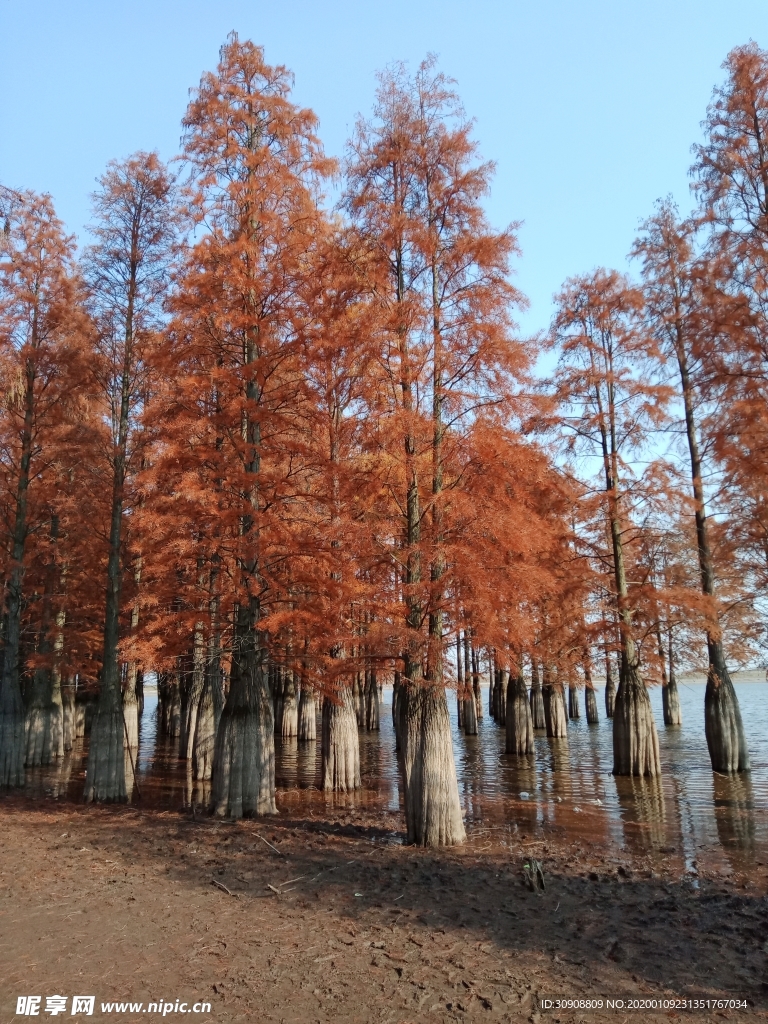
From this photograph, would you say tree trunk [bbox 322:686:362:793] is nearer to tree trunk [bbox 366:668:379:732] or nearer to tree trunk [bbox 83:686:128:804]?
tree trunk [bbox 83:686:128:804]

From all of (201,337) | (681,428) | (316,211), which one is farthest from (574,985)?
(681,428)

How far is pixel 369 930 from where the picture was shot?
5.86 metres

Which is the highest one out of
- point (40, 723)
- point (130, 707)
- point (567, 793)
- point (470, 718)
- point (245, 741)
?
point (130, 707)

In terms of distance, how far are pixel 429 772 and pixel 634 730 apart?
10.6 metres

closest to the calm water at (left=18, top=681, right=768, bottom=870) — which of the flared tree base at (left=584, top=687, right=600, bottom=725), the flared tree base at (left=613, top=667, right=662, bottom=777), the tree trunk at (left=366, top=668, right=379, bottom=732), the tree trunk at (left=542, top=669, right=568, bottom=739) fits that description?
the flared tree base at (left=613, top=667, right=662, bottom=777)

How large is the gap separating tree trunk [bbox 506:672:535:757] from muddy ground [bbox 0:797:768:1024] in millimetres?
15076

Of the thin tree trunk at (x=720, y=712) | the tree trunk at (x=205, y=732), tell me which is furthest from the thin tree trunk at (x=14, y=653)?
the thin tree trunk at (x=720, y=712)

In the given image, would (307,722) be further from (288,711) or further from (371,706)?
(371,706)

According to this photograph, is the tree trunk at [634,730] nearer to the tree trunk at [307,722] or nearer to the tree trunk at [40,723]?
the tree trunk at [307,722]

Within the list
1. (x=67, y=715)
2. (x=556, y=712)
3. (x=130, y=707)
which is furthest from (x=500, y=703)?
(x=130, y=707)

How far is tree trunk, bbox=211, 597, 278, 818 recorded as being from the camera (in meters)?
11.8

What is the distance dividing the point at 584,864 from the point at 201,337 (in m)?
10.8

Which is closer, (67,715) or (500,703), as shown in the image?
(67,715)

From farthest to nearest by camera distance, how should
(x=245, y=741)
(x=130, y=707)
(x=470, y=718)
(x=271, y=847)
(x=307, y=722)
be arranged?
(x=470, y=718), (x=307, y=722), (x=130, y=707), (x=245, y=741), (x=271, y=847)
